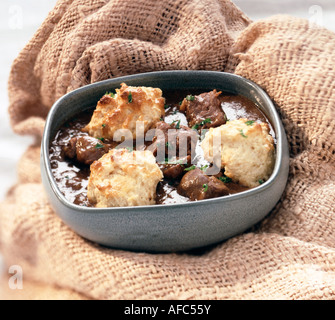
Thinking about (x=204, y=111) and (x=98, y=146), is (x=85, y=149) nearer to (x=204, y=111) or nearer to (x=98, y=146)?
(x=98, y=146)

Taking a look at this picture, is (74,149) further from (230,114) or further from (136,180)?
(230,114)

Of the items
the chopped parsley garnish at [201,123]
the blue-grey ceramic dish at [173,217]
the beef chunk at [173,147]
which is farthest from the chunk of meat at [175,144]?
the blue-grey ceramic dish at [173,217]

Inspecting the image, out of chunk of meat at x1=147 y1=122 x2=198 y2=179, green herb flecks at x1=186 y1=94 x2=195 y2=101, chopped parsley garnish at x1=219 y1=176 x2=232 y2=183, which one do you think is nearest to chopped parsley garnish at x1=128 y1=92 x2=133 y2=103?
chunk of meat at x1=147 y1=122 x2=198 y2=179

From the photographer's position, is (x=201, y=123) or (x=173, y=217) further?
(x=201, y=123)

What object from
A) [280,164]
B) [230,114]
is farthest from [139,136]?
[280,164]

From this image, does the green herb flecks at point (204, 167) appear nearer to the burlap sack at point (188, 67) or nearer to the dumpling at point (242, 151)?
the dumpling at point (242, 151)

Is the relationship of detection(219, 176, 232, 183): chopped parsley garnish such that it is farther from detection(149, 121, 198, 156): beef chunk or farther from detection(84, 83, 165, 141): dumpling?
detection(84, 83, 165, 141): dumpling

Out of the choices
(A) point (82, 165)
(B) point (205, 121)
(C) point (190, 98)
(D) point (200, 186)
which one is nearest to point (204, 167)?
(D) point (200, 186)
